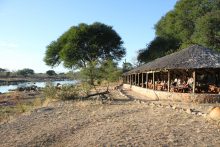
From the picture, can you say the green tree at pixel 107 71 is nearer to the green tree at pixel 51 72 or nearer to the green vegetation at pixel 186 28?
the green vegetation at pixel 186 28

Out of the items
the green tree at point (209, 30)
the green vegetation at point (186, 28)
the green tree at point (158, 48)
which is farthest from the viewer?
the green tree at point (158, 48)

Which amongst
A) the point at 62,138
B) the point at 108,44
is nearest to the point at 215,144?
the point at 62,138

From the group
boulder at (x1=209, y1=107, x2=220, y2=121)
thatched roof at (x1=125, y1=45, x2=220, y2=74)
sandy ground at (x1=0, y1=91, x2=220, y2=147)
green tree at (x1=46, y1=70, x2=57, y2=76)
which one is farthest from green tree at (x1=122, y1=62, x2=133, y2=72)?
green tree at (x1=46, y1=70, x2=57, y2=76)

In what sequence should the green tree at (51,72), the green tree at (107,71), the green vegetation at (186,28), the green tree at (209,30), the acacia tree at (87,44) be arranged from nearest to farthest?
the green tree at (107,71) → the green tree at (209,30) → the green vegetation at (186,28) → the acacia tree at (87,44) → the green tree at (51,72)

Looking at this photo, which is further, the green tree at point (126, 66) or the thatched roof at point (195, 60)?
the green tree at point (126, 66)

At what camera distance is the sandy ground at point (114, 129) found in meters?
11.1

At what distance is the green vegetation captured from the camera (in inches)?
1559

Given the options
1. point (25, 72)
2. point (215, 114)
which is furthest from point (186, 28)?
point (25, 72)

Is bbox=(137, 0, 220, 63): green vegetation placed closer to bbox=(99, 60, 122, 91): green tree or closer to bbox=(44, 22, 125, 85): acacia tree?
bbox=(44, 22, 125, 85): acacia tree

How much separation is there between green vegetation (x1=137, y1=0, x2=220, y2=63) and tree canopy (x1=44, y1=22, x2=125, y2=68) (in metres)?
4.64

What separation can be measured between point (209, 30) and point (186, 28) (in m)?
5.37

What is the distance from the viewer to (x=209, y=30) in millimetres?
39219

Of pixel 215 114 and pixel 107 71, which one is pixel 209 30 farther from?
pixel 215 114

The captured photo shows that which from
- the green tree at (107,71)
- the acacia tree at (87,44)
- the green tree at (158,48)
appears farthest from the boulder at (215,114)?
the acacia tree at (87,44)
